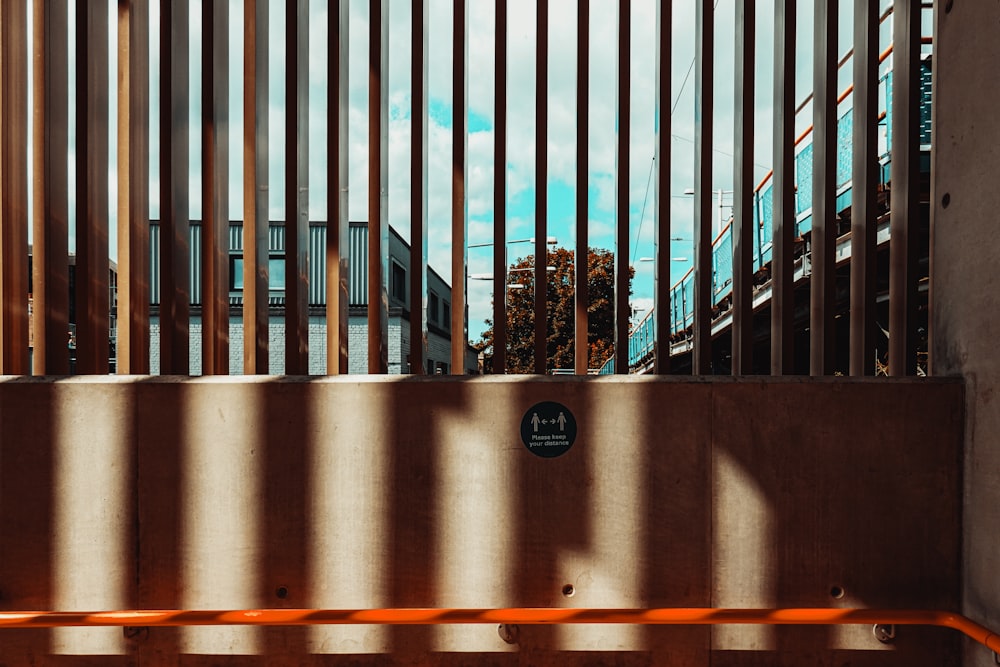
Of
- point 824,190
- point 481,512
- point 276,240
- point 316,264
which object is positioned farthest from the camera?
point 316,264

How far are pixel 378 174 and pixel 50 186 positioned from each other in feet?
6.37

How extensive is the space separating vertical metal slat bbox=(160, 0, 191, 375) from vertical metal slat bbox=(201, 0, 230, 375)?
0.57 ft

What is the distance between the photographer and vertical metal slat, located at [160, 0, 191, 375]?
3.76m

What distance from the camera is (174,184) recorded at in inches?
151

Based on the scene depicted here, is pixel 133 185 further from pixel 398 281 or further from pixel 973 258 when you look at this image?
pixel 398 281

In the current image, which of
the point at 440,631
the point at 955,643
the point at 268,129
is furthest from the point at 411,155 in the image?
the point at 955,643

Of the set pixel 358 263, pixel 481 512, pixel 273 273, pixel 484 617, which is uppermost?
pixel 358 263

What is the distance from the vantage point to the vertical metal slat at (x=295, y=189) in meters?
3.79

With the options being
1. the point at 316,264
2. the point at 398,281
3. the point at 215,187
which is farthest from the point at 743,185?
the point at 398,281

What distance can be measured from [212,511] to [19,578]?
106cm

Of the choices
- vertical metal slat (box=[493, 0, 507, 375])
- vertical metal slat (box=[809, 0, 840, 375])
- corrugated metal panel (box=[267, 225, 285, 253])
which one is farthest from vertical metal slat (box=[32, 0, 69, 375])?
corrugated metal panel (box=[267, 225, 285, 253])

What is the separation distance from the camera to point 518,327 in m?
32.3

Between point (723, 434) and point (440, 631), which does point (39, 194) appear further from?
point (723, 434)

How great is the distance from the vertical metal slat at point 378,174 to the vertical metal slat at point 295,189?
418mm
